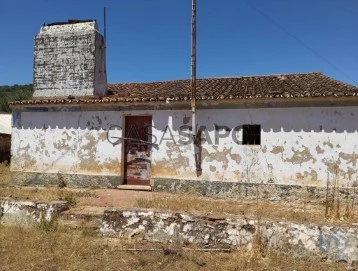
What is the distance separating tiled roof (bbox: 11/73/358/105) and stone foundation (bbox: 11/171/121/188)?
260 cm

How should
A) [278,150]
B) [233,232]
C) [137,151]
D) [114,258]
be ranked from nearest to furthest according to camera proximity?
[114,258] < [233,232] < [278,150] < [137,151]

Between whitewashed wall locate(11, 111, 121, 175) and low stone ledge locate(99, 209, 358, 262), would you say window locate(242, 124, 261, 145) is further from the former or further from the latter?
low stone ledge locate(99, 209, 358, 262)

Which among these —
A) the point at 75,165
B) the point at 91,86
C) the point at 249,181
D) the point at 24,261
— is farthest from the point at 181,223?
the point at 91,86

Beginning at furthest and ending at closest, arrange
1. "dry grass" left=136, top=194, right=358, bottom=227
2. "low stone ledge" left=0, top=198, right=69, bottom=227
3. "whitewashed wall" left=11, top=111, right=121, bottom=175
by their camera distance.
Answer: "whitewashed wall" left=11, top=111, right=121, bottom=175, "low stone ledge" left=0, top=198, right=69, bottom=227, "dry grass" left=136, top=194, right=358, bottom=227

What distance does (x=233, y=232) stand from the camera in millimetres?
5922

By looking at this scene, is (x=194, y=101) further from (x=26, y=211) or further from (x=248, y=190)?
(x=26, y=211)

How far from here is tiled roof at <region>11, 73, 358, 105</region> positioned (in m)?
11.4

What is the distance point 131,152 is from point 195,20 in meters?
4.92

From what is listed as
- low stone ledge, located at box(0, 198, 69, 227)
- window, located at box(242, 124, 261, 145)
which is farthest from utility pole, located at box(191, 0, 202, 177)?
low stone ledge, located at box(0, 198, 69, 227)

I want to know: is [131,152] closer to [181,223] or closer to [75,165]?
[75,165]

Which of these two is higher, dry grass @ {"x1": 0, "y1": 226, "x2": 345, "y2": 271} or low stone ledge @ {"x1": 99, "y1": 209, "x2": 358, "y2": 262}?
low stone ledge @ {"x1": 99, "y1": 209, "x2": 358, "y2": 262}

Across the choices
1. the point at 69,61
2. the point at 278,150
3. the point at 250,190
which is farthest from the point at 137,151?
the point at 69,61

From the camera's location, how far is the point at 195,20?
12594mm

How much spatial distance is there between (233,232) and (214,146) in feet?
20.1
